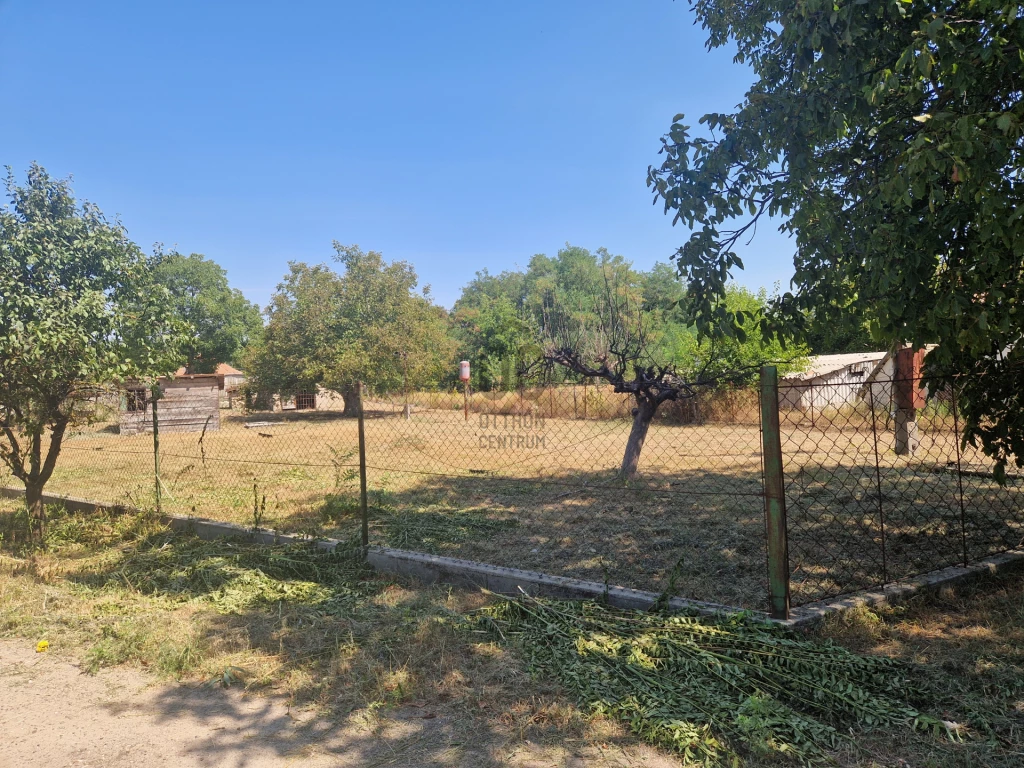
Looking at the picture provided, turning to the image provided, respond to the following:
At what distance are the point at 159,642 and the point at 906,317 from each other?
4.96 m

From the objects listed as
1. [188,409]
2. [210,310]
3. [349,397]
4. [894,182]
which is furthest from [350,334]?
[210,310]

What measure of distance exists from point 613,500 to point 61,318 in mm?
5753

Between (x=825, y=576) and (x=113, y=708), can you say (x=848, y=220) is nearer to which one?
(x=825, y=576)

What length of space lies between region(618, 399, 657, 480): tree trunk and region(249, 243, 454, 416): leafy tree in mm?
16604

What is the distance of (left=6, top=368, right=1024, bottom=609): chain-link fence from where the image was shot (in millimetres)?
4820

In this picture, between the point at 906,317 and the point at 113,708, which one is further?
the point at 906,317

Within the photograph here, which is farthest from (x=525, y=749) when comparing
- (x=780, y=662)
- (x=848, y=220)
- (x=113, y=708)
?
(x=848, y=220)

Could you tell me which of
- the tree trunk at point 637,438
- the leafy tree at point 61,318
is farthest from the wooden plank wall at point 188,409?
the tree trunk at point 637,438

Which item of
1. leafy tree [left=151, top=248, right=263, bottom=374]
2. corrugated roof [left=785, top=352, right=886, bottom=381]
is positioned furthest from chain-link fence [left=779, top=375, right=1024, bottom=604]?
leafy tree [left=151, top=248, right=263, bottom=374]

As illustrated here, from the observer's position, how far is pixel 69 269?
604cm

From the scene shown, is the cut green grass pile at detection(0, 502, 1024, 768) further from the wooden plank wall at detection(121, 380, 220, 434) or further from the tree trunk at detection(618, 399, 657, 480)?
the wooden plank wall at detection(121, 380, 220, 434)

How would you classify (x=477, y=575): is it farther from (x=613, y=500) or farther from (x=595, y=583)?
(x=613, y=500)

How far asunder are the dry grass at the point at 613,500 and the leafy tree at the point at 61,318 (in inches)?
63.3

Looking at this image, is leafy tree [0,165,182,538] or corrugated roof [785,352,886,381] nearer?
leafy tree [0,165,182,538]
